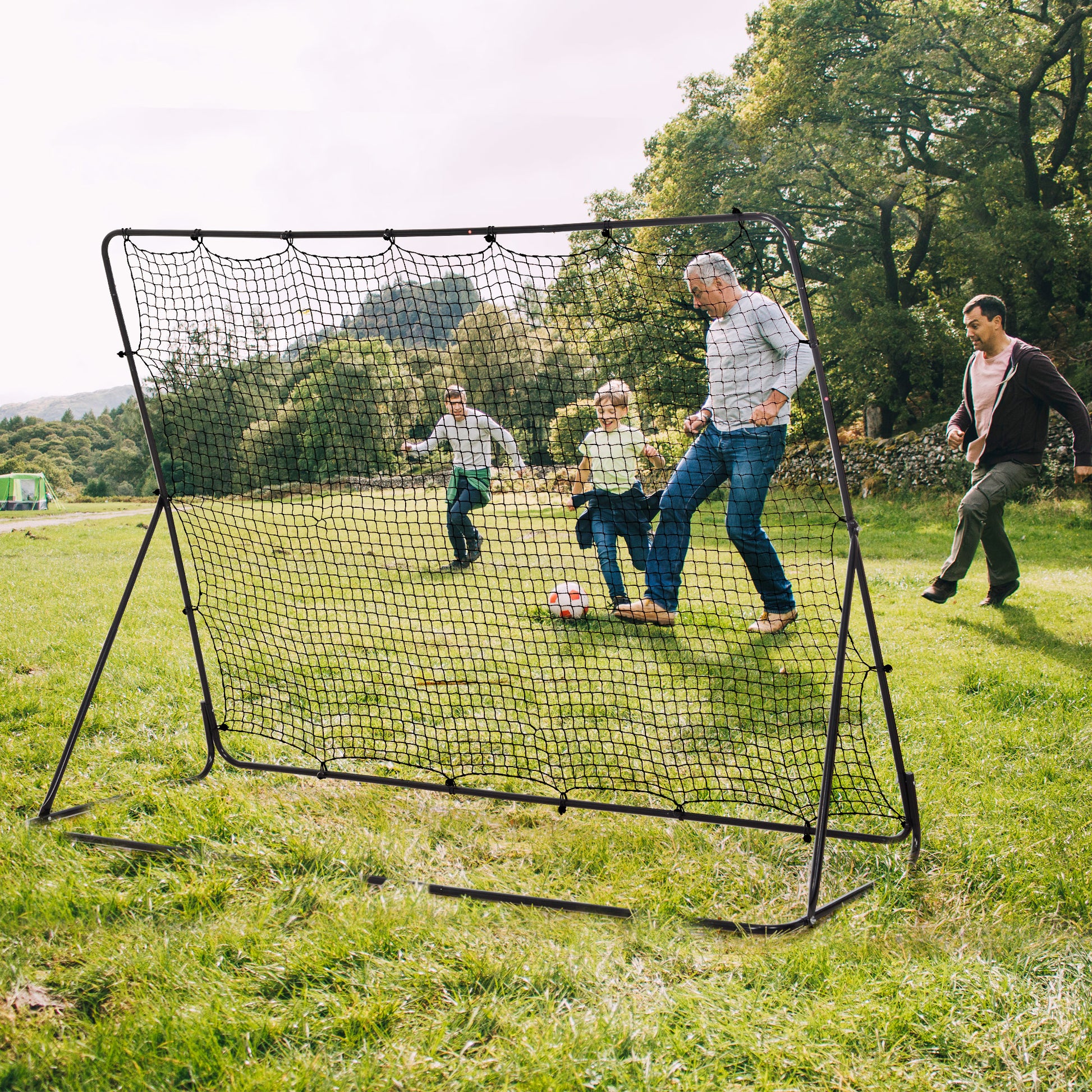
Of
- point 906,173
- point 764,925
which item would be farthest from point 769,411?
point 906,173

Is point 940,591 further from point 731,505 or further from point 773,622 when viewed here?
point 731,505

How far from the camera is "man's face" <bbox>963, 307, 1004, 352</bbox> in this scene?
5234 mm

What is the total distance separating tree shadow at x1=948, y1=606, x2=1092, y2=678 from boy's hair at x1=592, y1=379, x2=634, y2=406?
2.55 metres

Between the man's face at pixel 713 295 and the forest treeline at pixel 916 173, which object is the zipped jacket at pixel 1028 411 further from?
the forest treeline at pixel 916 173

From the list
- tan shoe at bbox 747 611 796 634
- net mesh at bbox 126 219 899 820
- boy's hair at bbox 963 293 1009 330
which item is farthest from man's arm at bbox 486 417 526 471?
boy's hair at bbox 963 293 1009 330

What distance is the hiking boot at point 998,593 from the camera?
18.3ft

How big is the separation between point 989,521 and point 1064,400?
866 mm

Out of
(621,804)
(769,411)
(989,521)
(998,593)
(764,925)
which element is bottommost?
(764,925)

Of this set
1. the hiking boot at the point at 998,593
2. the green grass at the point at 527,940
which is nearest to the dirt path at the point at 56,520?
the green grass at the point at 527,940

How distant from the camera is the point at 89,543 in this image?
1245 centimetres

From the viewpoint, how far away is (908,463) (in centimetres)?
1689

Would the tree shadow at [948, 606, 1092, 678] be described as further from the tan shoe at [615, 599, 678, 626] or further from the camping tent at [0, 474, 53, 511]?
the camping tent at [0, 474, 53, 511]

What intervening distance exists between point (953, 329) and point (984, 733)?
1879 cm

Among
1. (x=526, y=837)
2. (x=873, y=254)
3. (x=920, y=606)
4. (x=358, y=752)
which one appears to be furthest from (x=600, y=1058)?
(x=873, y=254)
